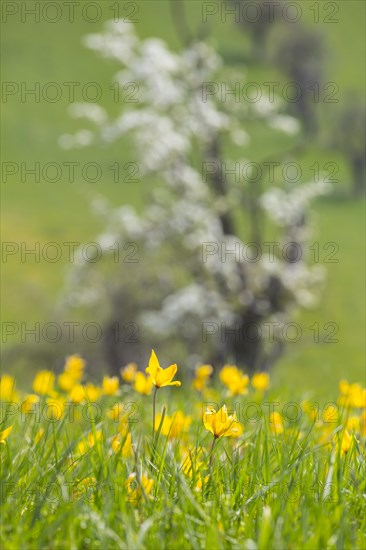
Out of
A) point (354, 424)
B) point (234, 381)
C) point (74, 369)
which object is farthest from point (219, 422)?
point (74, 369)

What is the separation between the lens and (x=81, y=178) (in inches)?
2295

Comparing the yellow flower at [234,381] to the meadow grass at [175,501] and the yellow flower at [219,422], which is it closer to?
the meadow grass at [175,501]

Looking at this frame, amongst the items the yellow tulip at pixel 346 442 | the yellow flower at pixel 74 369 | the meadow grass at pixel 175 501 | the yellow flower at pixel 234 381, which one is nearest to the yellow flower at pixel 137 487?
the meadow grass at pixel 175 501

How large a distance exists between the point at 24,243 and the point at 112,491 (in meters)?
46.5

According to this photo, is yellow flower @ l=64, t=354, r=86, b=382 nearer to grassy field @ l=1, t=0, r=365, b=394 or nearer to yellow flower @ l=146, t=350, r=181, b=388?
yellow flower @ l=146, t=350, r=181, b=388

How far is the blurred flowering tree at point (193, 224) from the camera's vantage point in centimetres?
1661

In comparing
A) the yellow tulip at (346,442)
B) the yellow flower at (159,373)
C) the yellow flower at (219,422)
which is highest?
the yellow flower at (159,373)

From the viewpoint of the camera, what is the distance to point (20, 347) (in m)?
18.8

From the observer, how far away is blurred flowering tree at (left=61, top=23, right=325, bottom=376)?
54.5 feet

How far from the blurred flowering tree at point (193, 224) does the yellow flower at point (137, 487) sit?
13.8 metres

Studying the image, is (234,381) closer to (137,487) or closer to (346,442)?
(346,442)

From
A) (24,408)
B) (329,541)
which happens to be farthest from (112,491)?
(24,408)

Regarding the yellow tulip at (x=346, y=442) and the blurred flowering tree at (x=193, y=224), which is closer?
the yellow tulip at (x=346, y=442)

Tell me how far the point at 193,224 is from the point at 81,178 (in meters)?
42.8
